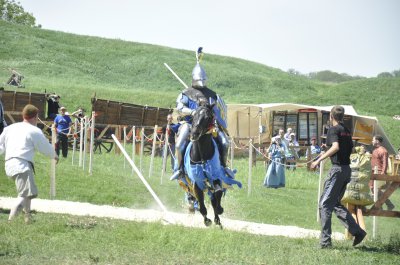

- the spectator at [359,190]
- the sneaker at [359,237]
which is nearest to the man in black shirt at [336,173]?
the sneaker at [359,237]

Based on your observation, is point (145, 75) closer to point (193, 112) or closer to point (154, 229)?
point (193, 112)

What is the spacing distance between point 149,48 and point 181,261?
2987 inches

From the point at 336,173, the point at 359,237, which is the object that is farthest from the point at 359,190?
the point at 336,173

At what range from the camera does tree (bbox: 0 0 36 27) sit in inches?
3841

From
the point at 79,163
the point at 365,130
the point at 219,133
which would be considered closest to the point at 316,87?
the point at 365,130

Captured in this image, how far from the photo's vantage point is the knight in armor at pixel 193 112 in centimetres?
1493

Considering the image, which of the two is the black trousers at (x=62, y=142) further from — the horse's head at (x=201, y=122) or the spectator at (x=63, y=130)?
Answer: the horse's head at (x=201, y=122)

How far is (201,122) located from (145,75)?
199ft

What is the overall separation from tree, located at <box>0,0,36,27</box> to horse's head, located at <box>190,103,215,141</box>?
86192mm

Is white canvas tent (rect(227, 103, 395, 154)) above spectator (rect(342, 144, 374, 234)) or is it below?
above

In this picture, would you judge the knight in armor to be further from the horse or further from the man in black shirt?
the man in black shirt

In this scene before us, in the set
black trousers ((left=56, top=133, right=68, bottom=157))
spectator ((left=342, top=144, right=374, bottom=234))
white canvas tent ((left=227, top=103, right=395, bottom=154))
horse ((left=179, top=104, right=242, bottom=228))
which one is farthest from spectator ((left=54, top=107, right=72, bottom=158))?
spectator ((left=342, top=144, right=374, bottom=234))

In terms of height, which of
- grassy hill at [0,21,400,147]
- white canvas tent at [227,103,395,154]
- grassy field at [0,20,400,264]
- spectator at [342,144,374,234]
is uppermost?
grassy hill at [0,21,400,147]

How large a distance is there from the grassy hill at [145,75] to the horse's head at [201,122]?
37310 millimetres
